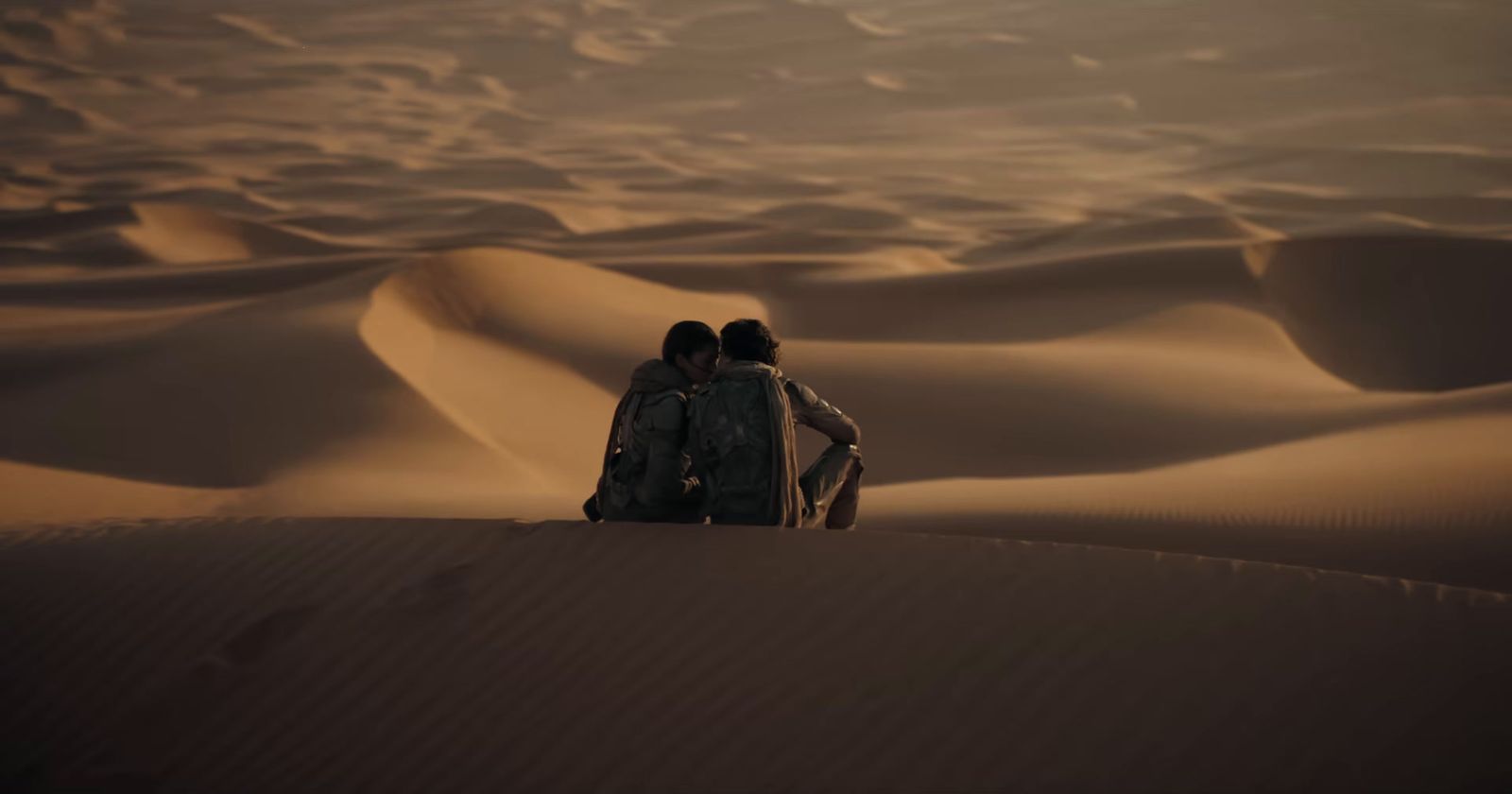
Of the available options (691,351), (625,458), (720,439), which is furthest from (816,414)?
(625,458)

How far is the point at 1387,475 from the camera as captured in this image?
8320mm

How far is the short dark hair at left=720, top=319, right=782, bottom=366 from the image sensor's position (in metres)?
5.39

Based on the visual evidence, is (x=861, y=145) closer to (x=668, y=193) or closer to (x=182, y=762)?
(x=668, y=193)

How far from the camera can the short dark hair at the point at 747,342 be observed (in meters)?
5.39

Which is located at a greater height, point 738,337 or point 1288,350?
point 1288,350

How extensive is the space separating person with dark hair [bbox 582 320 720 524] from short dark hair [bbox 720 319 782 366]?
9cm

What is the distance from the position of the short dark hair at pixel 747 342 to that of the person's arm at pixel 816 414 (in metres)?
0.13

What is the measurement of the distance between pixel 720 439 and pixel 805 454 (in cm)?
592

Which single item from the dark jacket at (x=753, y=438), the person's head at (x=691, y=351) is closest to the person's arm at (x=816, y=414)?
the dark jacket at (x=753, y=438)

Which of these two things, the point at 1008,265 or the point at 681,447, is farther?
the point at 1008,265

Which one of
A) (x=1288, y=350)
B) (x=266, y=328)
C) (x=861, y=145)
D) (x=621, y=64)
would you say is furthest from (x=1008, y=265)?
(x=621, y=64)

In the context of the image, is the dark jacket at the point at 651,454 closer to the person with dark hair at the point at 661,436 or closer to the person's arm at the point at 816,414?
the person with dark hair at the point at 661,436

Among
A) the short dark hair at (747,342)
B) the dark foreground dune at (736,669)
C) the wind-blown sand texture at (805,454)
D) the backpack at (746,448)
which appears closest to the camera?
the dark foreground dune at (736,669)

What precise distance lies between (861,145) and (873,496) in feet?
87.1
